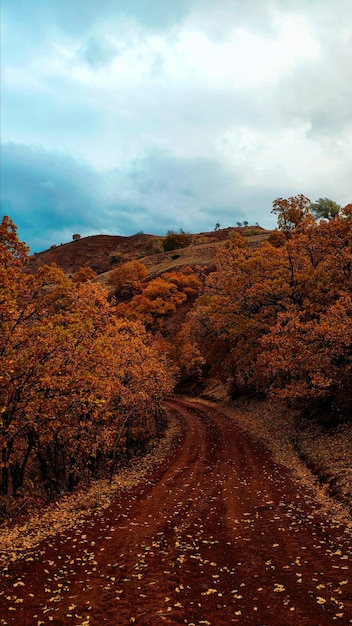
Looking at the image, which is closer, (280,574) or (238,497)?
(280,574)

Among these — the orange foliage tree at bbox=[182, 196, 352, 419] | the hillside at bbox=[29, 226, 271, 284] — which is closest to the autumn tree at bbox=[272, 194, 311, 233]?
the orange foliage tree at bbox=[182, 196, 352, 419]

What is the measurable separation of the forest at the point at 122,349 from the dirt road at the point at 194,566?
15.9 feet

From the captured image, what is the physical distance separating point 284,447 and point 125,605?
21525 mm

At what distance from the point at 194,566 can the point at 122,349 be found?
1703cm

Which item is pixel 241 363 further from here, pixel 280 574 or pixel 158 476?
pixel 280 574

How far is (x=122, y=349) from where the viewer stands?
27578mm

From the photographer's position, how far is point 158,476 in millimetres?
24703

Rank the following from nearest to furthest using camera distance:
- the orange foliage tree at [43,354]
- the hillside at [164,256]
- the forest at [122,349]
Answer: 1. the orange foliage tree at [43,354]
2. the forest at [122,349]
3. the hillside at [164,256]

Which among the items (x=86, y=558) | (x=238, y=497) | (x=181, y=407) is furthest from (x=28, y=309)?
(x=181, y=407)

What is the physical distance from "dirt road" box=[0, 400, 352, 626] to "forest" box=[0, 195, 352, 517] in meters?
4.85

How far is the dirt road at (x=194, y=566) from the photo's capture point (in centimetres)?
940

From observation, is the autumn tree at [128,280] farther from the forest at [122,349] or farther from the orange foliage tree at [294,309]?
the orange foliage tree at [294,309]

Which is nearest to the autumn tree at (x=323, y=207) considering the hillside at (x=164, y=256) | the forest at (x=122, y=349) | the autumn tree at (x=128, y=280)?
the hillside at (x=164, y=256)

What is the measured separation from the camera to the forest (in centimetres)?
1638
